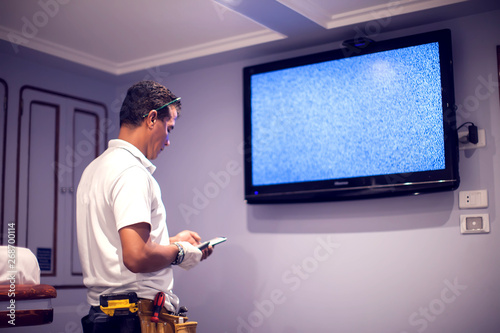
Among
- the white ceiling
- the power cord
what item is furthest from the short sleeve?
the power cord

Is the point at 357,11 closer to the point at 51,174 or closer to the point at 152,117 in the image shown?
the point at 152,117

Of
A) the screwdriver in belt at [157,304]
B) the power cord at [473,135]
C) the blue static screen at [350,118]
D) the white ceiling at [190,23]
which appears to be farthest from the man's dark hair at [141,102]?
the power cord at [473,135]

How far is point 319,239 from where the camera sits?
3758 millimetres

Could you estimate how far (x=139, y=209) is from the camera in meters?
1.90

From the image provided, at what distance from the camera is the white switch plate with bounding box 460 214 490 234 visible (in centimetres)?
322

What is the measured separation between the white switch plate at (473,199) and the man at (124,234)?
1.82 m

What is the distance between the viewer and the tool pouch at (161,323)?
6.45ft

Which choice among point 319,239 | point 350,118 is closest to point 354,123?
point 350,118

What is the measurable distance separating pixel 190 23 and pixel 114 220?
6.86ft

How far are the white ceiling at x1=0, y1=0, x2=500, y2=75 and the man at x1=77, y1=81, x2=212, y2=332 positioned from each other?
1.61 m

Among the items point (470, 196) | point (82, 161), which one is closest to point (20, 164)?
point (82, 161)

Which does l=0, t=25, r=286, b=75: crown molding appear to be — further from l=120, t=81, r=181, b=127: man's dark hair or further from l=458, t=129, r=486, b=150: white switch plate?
l=120, t=81, r=181, b=127: man's dark hair

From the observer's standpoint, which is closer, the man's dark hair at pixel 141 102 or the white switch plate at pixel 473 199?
the man's dark hair at pixel 141 102

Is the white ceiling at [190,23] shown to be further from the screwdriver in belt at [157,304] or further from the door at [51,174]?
the screwdriver in belt at [157,304]
